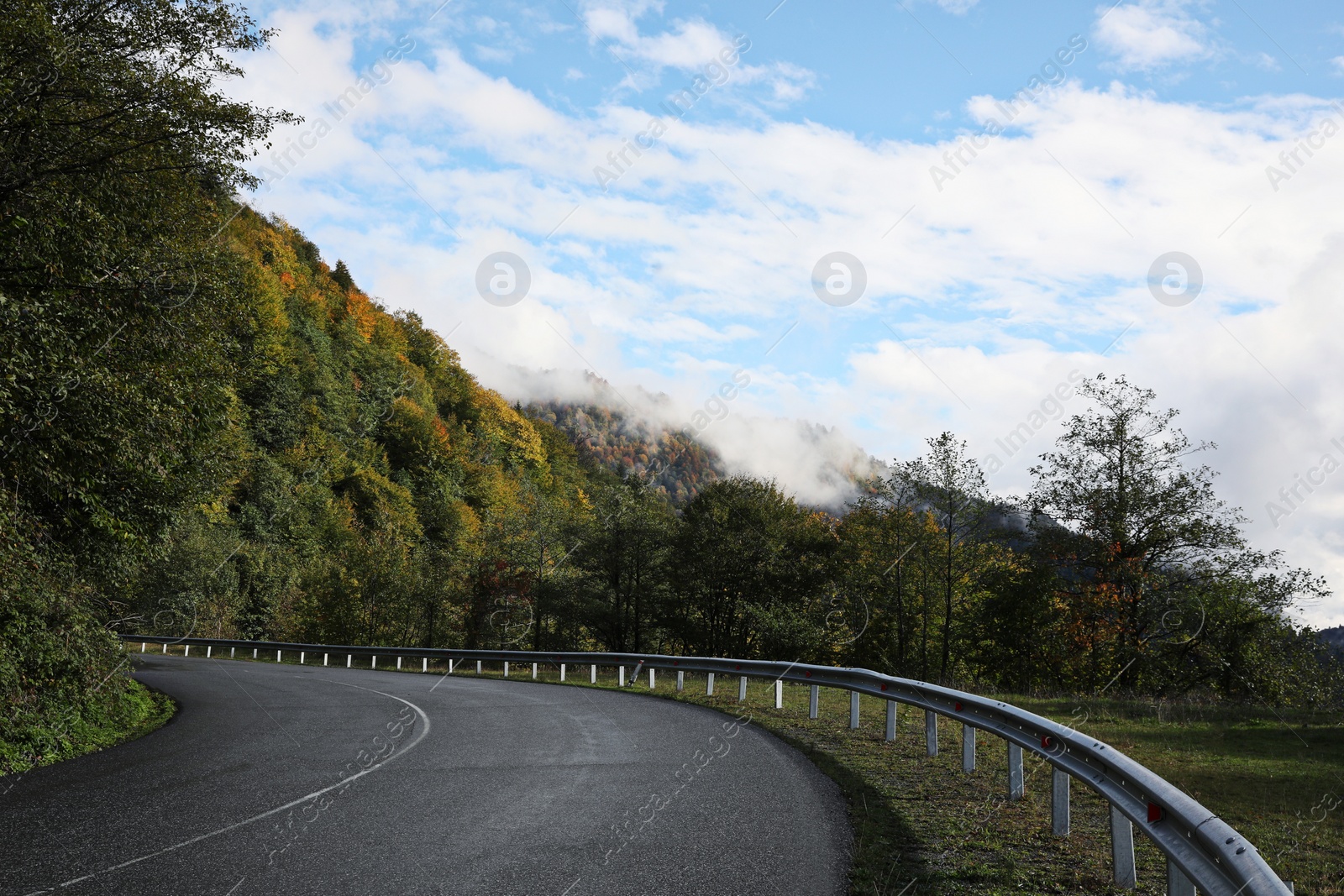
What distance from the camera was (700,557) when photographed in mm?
46000

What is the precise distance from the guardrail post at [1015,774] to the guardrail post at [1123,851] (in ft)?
7.24

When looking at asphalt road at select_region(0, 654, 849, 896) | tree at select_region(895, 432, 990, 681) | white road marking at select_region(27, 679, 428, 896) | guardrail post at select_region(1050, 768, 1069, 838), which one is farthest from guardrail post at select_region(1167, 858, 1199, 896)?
tree at select_region(895, 432, 990, 681)

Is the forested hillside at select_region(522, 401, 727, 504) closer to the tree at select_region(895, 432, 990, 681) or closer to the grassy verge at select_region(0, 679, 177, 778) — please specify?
the tree at select_region(895, 432, 990, 681)

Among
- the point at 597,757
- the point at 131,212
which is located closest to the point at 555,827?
the point at 597,757

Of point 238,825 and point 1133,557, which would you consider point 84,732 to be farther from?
point 1133,557

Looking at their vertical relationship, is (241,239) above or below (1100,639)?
above

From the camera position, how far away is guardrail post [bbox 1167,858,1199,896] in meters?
4.20

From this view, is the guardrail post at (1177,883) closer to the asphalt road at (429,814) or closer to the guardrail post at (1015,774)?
the asphalt road at (429,814)

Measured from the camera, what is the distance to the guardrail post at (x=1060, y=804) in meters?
6.33

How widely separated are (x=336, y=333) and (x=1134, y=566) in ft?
300

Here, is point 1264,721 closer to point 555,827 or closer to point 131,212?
point 555,827

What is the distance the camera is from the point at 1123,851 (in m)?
5.22

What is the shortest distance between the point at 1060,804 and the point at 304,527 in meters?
73.4

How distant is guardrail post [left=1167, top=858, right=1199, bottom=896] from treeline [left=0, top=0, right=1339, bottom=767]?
10.1m
